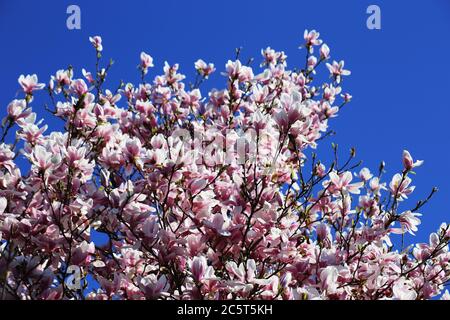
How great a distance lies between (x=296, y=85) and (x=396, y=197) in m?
2.84

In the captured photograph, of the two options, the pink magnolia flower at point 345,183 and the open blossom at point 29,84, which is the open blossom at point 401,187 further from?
the open blossom at point 29,84

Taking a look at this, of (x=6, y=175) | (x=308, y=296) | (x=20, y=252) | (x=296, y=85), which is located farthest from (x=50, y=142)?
(x=296, y=85)

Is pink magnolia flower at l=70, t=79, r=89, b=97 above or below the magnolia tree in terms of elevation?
above

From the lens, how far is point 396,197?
359 centimetres

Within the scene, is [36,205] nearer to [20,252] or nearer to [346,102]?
[20,252]

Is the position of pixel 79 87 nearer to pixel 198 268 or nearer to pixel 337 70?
pixel 198 268

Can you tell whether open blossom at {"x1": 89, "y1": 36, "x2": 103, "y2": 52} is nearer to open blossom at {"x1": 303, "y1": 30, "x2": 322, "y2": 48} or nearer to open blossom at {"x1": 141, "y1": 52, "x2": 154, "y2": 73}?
open blossom at {"x1": 141, "y1": 52, "x2": 154, "y2": 73}

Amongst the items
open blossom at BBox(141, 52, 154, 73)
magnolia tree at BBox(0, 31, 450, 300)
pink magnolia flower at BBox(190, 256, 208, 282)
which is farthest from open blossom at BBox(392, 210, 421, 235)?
open blossom at BBox(141, 52, 154, 73)

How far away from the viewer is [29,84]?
12.2ft

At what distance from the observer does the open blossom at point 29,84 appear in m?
3.72

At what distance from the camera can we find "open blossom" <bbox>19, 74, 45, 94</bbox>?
12.2 ft

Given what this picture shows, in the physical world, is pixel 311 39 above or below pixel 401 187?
above

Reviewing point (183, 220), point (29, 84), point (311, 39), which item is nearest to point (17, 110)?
point (29, 84)

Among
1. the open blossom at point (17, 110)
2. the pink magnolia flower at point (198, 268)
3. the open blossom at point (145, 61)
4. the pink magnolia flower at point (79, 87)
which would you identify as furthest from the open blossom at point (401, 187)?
the open blossom at point (145, 61)
